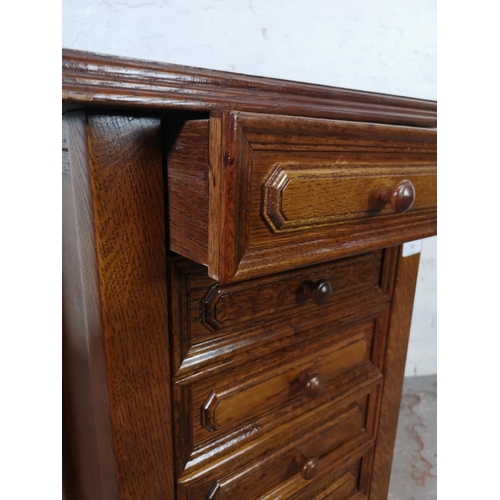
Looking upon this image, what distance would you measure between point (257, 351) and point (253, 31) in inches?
26.6

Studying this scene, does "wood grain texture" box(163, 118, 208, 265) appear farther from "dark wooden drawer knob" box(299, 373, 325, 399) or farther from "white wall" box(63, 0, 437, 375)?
"white wall" box(63, 0, 437, 375)

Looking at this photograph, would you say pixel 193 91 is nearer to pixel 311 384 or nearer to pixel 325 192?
pixel 325 192

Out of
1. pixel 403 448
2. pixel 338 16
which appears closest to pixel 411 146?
pixel 338 16

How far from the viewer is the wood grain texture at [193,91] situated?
28 cm

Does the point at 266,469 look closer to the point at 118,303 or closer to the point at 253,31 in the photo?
the point at 118,303

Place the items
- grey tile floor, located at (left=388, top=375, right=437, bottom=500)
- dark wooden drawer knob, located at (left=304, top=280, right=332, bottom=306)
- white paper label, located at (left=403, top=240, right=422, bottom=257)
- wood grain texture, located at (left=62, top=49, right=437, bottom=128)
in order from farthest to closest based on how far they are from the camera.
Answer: grey tile floor, located at (left=388, top=375, right=437, bottom=500)
white paper label, located at (left=403, top=240, right=422, bottom=257)
dark wooden drawer knob, located at (left=304, top=280, right=332, bottom=306)
wood grain texture, located at (left=62, top=49, right=437, bottom=128)

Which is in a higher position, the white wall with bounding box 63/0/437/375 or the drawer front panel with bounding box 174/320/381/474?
the white wall with bounding box 63/0/437/375

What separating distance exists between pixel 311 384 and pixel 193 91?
0.38 meters

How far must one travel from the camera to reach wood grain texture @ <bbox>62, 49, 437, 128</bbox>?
278mm

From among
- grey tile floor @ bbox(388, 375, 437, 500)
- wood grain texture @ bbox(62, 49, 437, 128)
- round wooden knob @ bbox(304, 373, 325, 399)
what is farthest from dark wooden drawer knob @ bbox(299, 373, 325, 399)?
grey tile floor @ bbox(388, 375, 437, 500)

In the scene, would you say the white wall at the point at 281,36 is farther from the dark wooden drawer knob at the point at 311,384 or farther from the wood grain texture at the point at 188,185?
the dark wooden drawer knob at the point at 311,384

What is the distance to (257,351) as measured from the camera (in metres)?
0.47

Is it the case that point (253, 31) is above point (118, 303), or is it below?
above

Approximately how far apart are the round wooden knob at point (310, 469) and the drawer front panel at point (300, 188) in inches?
13.7
